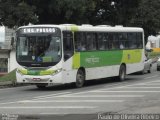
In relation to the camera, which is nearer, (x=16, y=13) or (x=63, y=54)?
(x=63, y=54)

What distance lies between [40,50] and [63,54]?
3.28 feet

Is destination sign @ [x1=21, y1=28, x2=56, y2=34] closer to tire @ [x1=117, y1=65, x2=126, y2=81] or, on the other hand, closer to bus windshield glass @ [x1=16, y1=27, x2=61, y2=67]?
bus windshield glass @ [x1=16, y1=27, x2=61, y2=67]

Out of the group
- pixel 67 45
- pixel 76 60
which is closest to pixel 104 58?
pixel 76 60

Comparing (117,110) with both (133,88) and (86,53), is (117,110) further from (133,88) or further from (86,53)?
(86,53)

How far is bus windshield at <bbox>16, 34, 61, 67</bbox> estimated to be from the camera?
2359 centimetres

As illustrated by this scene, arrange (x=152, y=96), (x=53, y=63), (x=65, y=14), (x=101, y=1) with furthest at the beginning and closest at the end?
(x=101, y=1), (x=65, y=14), (x=53, y=63), (x=152, y=96)

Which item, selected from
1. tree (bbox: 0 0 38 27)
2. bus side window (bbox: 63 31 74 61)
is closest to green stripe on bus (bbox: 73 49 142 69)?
bus side window (bbox: 63 31 74 61)

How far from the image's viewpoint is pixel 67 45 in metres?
24.2

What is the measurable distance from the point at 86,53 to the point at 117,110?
10.7m

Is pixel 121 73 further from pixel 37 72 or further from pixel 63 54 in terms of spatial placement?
pixel 37 72

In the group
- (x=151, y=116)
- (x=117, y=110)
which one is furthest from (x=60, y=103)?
(x=151, y=116)

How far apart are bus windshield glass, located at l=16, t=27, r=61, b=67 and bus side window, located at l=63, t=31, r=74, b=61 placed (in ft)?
1.12

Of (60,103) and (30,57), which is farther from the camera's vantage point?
(30,57)

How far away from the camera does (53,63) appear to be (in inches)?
926
